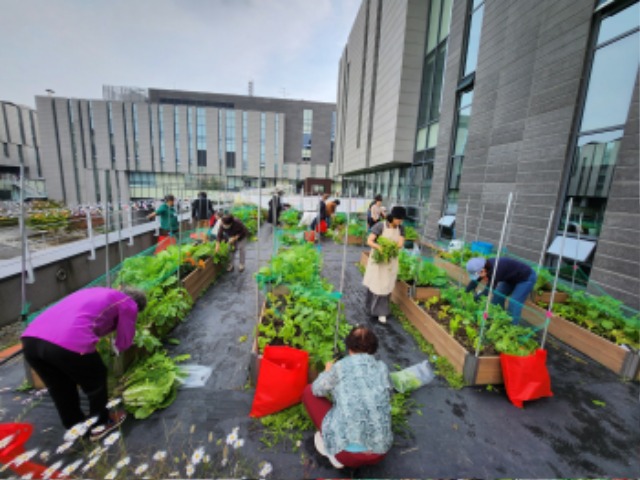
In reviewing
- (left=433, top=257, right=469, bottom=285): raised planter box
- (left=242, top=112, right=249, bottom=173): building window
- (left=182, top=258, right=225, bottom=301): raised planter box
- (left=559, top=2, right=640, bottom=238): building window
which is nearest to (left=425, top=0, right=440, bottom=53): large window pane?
(left=559, top=2, right=640, bottom=238): building window

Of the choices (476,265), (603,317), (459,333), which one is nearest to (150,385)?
(459,333)

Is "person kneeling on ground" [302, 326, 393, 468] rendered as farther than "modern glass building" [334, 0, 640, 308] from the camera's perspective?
No

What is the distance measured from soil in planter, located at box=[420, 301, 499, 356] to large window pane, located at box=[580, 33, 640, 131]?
456 cm

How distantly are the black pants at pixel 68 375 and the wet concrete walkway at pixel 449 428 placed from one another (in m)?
0.25

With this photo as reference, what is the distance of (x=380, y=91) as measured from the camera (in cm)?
1479

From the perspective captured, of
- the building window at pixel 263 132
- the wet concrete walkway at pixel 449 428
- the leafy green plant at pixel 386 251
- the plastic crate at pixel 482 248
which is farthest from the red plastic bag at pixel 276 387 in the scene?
the building window at pixel 263 132

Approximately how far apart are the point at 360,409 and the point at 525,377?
2.00 m

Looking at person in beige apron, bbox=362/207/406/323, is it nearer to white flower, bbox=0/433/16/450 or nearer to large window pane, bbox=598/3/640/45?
white flower, bbox=0/433/16/450

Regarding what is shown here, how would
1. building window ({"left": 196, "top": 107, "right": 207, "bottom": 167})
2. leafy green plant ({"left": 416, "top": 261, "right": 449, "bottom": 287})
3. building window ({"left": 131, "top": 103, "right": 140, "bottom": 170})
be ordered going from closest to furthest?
leafy green plant ({"left": 416, "top": 261, "right": 449, "bottom": 287}) < building window ({"left": 131, "top": 103, "right": 140, "bottom": 170}) < building window ({"left": 196, "top": 107, "right": 207, "bottom": 167})

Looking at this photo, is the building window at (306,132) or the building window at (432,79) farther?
the building window at (306,132)

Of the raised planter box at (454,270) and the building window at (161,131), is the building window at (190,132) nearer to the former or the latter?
the building window at (161,131)

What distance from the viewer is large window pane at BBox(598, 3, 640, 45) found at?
4453mm

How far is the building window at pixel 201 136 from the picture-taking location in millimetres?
33844

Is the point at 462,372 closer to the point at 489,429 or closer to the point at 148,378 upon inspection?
the point at 489,429
